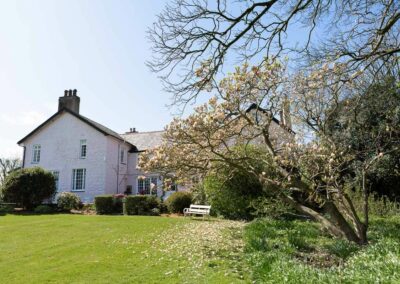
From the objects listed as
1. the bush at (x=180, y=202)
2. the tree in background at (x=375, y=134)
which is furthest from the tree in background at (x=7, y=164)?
the tree in background at (x=375, y=134)

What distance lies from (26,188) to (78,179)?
Answer: 25.2 ft

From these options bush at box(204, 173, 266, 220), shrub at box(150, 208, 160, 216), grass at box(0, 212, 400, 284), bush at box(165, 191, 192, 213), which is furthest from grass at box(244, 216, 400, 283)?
shrub at box(150, 208, 160, 216)

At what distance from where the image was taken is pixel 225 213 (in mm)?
18422

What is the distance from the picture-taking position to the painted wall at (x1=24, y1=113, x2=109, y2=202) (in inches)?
1197

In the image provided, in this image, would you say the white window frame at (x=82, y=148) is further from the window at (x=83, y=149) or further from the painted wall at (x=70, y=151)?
the painted wall at (x=70, y=151)

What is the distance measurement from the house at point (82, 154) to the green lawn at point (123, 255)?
16199 millimetres

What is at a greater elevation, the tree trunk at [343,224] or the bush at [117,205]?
the bush at [117,205]

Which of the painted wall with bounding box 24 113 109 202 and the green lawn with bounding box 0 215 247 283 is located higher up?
the painted wall with bounding box 24 113 109 202

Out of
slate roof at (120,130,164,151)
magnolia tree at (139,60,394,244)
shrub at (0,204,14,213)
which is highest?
slate roof at (120,130,164,151)

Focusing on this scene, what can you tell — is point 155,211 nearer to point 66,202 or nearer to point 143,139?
Result: point 66,202

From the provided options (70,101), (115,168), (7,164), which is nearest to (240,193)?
(115,168)

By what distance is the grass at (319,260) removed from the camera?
4.97 metres

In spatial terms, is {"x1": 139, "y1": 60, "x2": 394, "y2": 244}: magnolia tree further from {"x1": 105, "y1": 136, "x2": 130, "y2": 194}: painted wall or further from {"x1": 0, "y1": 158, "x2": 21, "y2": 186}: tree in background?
{"x1": 0, "y1": 158, "x2": 21, "y2": 186}: tree in background

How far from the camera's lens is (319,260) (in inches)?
320
